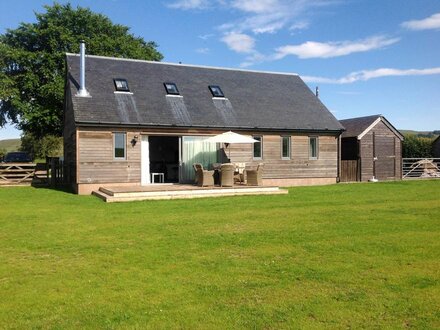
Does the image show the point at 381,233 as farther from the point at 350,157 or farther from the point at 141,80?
the point at 350,157

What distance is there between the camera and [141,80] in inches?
840

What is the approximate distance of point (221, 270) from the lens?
20.0ft

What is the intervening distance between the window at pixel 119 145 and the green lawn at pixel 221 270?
7.42m

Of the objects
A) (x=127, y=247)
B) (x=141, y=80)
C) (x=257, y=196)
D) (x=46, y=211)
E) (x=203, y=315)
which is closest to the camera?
(x=203, y=315)

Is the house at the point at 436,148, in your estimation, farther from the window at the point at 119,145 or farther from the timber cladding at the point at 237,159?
the window at the point at 119,145

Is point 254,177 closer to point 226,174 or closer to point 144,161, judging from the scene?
point 226,174

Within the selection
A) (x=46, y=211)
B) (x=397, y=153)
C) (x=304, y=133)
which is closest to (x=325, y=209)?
(x=46, y=211)

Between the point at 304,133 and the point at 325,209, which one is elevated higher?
the point at 304,133

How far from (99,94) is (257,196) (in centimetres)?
866

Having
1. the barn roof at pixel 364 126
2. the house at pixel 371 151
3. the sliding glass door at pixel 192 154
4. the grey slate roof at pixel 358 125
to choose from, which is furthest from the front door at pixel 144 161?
the grey slate roof at pixel 358 125

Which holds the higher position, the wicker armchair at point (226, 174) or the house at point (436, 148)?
the house at point (436, 148)

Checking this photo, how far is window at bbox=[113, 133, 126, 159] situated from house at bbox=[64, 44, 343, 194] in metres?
0.04

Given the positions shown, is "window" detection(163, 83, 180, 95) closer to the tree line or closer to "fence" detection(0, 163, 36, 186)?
"fence" detection(0, 163, 36, 186)

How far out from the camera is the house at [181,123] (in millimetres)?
18469
